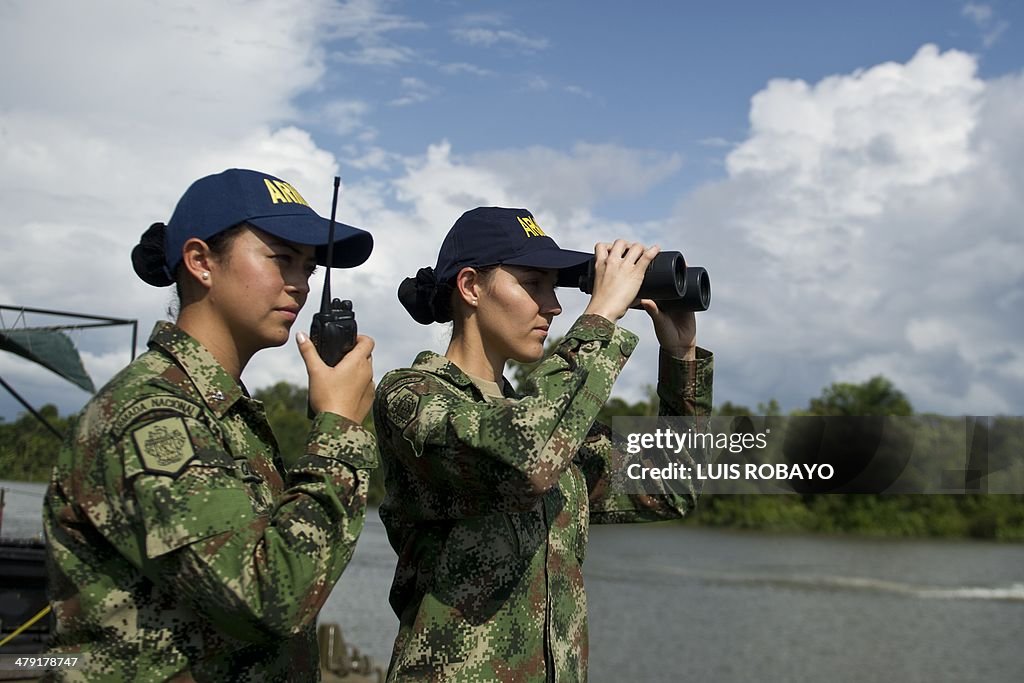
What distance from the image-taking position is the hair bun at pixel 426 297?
2.32 m

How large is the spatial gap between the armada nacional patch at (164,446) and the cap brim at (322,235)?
0.37 meters

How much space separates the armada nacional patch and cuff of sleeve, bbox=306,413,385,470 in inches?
7.1

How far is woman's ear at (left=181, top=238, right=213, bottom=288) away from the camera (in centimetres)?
169

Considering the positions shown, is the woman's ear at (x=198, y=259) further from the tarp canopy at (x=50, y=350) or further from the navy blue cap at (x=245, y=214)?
the tarp canopy at (x=50, y=350)

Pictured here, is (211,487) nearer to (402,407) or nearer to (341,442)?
(341,442)

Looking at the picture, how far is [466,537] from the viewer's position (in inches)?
79.7

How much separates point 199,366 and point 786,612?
22.6 m

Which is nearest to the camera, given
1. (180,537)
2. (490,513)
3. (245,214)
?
(180,537)

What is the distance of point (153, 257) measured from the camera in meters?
1.80

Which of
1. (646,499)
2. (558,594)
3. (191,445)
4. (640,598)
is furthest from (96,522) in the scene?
(640,598)

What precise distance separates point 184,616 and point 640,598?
77.1ft

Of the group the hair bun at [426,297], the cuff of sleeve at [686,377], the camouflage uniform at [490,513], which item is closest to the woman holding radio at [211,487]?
the camouflage uniform at [490,513]

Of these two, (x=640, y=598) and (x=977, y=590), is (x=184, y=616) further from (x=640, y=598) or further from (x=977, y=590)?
(x=977, y=590)

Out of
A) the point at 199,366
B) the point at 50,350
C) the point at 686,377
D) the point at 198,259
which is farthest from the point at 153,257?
the point at 50,350
